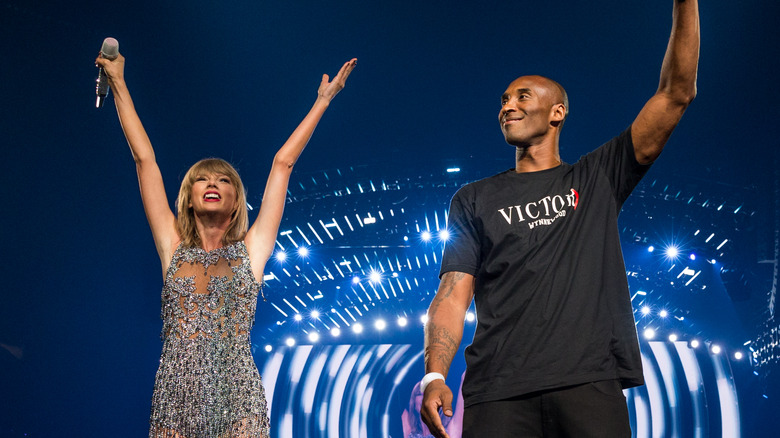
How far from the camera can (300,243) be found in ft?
41.0

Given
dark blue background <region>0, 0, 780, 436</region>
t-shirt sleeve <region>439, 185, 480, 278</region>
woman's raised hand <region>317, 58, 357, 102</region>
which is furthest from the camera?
dark blue background <region>0, 0, 780, 436</region>

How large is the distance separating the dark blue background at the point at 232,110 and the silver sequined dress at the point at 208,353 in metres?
2.49

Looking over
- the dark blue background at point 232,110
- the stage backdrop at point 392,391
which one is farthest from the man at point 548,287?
the stage backdrop at point 392,391

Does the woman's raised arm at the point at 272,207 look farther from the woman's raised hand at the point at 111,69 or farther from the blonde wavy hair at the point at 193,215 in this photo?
the woman's raised hand at the point at 111,69

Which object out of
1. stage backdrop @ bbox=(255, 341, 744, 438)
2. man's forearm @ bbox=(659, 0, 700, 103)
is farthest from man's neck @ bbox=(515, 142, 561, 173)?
stage backdrop @ bbox=(255, 341, 744, 438)

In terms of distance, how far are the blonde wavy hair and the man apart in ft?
4.09

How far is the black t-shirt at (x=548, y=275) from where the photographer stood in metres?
1.86

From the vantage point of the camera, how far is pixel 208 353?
2740 mm

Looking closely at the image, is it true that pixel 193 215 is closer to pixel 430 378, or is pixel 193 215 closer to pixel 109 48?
pixel 109 48

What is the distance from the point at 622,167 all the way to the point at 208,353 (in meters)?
Answer: 1.90

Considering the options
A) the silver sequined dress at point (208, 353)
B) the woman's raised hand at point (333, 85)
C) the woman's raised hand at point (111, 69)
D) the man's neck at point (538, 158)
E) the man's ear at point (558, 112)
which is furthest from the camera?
the woman's raised hand at point (333, 85)

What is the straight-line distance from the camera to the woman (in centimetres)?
266

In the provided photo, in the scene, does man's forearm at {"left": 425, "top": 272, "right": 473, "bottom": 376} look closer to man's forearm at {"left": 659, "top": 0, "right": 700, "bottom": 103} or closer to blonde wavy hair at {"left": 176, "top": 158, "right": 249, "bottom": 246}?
man's forearm at {"left": 659, "top": 0, "right": 700, "bottom": 103}

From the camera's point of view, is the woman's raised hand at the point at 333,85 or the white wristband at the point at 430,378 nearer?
the white wristband at the point at 430,378
